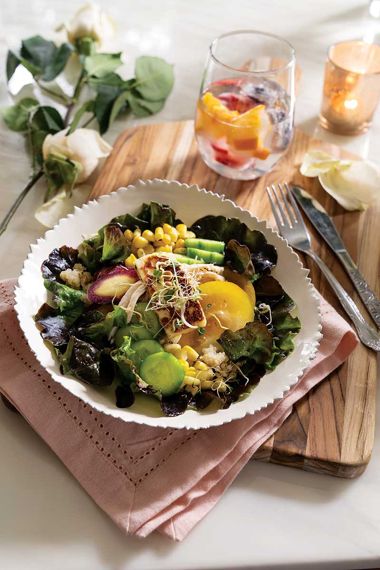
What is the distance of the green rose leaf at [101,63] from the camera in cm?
200

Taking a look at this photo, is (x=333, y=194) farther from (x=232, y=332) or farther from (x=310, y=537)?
Answer: (x=310, y=537)

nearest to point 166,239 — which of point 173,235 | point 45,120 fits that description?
point 173,235

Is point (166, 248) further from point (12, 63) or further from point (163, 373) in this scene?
point (12, 63)

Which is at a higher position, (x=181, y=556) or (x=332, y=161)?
(x=332, y=161)

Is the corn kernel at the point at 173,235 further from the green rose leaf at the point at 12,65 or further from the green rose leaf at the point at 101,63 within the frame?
the green rose leaf at the point at 12,65

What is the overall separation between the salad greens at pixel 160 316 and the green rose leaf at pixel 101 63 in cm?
65

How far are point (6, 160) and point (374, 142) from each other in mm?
974

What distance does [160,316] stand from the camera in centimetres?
133

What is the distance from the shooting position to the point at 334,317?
1.46 meters

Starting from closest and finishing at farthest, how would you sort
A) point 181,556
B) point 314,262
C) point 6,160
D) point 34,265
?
point 181,556
point 34,265
point 314,262
point 6,160

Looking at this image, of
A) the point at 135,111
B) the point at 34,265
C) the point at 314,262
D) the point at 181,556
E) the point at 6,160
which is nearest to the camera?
the point at 181,556

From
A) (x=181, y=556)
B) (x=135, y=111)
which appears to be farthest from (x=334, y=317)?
(x=135, y=111)

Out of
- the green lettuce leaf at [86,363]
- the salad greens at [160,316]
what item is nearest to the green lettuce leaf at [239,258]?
the salad greens at [160,316]

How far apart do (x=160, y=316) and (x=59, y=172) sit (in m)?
0.61
